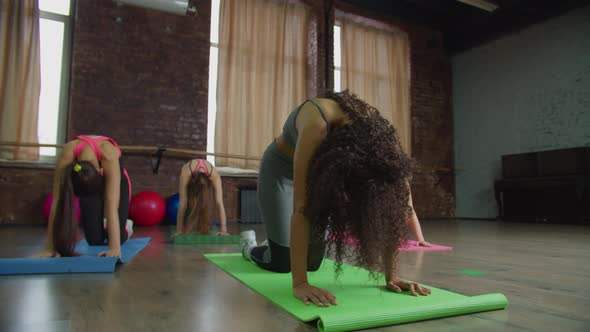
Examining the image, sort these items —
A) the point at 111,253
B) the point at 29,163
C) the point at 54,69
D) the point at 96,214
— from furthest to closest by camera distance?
1. the point at 54,69
2. the point at 29,163
3. the point at 96,214
4. the point at 111,253

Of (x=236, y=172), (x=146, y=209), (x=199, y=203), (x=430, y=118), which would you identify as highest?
(x=430, y=118)

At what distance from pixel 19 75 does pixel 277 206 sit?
14.5 feet

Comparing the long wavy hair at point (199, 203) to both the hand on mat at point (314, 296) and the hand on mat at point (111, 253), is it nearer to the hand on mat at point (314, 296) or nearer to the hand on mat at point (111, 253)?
the hand on mat at point (111, 253)

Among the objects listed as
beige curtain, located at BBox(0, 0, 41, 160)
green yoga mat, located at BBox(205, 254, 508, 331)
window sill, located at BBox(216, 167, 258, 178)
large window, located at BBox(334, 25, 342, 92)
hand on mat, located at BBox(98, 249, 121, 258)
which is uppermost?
large window, located at BBox(334, 25, 342, 92)

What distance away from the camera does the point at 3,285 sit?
5.05 ft

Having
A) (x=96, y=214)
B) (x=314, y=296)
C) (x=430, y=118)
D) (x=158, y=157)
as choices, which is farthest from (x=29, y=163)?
(x=430, y=118)

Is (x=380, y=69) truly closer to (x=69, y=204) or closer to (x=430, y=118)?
(x=430, y=118)

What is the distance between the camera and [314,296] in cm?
124

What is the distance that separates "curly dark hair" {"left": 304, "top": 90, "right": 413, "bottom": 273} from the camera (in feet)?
3.72

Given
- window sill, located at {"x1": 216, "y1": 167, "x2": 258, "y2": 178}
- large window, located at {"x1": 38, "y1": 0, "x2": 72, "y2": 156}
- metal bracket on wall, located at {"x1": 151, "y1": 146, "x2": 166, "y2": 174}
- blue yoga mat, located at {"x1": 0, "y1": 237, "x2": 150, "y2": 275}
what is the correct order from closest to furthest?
blue yoga mat, located at {"x1": 0, "y1": 237, "x2": 150, "y2": 275} < large window, located at {"x1": 38, "y1": 0, "x2": 72, "y2": 156} < metal bracket on wall, located at {"x1": 151, "y1": 146, "x2": 166, "y2": 174} < window sill, located at {"x1": 216, "y1": 167, "x2": 258, "y2": 178}

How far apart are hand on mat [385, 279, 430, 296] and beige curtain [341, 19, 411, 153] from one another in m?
5.39

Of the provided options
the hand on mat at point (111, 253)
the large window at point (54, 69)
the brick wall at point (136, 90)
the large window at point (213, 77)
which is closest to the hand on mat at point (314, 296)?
the hand on mat at point (111, 253)

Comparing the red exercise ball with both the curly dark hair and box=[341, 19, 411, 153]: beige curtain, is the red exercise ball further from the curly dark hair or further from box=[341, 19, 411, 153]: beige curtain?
the curly dark hair

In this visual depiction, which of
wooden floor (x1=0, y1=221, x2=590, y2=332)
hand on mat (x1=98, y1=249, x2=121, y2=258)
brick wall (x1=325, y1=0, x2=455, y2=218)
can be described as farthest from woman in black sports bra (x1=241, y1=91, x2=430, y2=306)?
brick wall (x1=325, y1=0, x2=455, y2=218)
